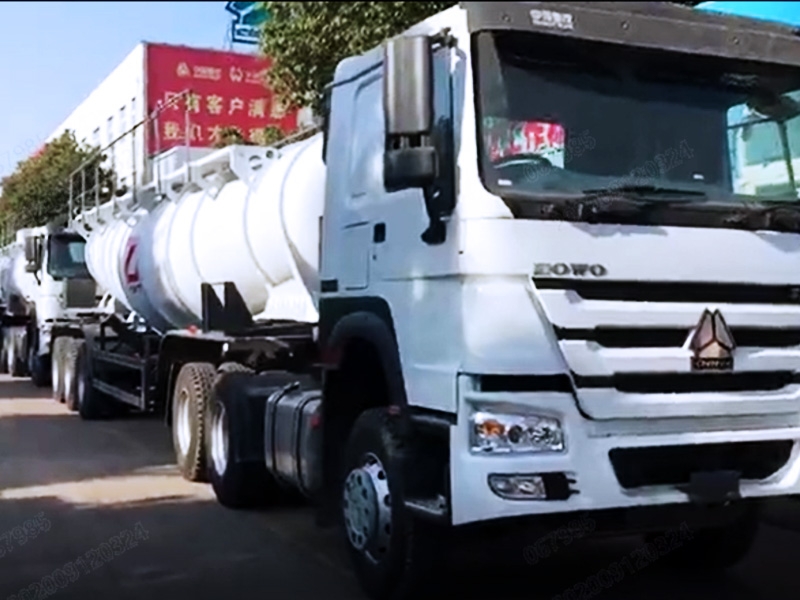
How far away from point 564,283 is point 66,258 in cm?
1415

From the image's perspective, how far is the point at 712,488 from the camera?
17.0ft

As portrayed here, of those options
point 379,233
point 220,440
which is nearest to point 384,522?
point 379,233

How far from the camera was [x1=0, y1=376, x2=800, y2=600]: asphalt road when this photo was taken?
20.6 ft

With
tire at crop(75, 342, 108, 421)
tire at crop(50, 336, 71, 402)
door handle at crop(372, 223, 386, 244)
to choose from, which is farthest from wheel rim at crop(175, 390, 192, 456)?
tire at crop(50, 336, 71, 402)

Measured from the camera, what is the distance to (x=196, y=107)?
10391 millimetres

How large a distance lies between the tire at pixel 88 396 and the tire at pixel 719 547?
935 centimetres

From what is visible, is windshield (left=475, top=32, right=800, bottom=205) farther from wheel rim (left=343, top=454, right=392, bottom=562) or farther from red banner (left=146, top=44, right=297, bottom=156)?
red banner (left=146, top=44, right=297, bottom=156)

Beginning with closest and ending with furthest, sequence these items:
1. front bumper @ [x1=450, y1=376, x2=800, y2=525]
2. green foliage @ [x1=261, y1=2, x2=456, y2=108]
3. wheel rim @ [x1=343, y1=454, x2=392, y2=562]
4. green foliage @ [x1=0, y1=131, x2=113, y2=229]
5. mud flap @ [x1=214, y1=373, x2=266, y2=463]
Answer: green foliage @ [x1=261, y1=2, x2=456, y2=108], front bumper @ [x1=450, y1=376, x2=800, y2=525], wheel rim @ [x1=343, y1=454, x2=392, y2=562], mud flap @ [x1=214, y1=373, x2=266, y2=463], green foliage @ [x1=0, y1=131, x2=113, y2=229]

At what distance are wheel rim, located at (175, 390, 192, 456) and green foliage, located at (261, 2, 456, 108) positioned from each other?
291 centimetres

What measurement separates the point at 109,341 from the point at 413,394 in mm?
9403

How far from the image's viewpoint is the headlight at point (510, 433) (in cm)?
489

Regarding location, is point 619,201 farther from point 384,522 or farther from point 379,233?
point 384,522

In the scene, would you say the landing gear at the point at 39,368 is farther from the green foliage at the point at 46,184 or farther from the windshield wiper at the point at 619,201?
the windshield wiper at the point at 619,201

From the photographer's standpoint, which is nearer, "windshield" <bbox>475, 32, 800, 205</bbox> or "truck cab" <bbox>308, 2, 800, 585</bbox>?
"truck cab" <bbox>308, 2, 800, 585</bbox>
